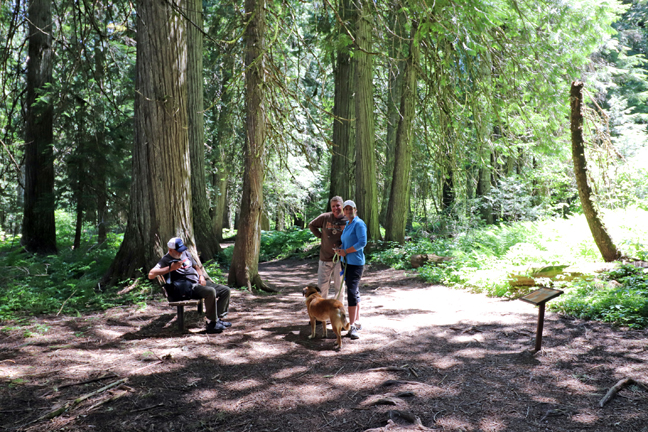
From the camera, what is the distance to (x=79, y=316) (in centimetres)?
600

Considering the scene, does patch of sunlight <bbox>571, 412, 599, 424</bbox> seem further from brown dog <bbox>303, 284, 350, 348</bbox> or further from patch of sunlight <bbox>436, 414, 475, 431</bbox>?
brown dog <bbox>303, 284, 350, 348</bbox>

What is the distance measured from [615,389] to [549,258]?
18.6 feet

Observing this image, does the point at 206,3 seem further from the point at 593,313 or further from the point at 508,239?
the point at 593,313

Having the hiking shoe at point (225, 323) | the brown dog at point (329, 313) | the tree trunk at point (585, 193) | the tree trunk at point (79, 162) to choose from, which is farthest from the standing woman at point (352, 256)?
the tree trunk at point (79, 162)

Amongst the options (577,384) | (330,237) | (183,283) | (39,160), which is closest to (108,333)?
(183,283)

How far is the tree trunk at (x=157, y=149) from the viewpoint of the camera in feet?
22.8

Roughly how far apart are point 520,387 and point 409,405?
1167mm

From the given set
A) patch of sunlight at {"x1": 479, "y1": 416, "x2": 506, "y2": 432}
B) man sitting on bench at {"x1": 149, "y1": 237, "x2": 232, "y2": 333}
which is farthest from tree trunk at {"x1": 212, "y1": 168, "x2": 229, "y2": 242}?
patch of sunlight at {"x1": 479, "y1": 416, "x2": 506, "y2": 432}

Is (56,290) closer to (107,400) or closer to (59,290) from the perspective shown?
(59,290)

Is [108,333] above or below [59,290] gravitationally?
below

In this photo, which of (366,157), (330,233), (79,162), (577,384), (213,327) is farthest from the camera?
(366,157)

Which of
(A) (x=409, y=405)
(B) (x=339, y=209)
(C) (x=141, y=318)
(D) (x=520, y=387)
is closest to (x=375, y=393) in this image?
(A) (x=409, y=405)

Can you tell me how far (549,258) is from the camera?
8828 mm

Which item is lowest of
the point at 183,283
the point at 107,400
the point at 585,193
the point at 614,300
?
the point at 107,400
